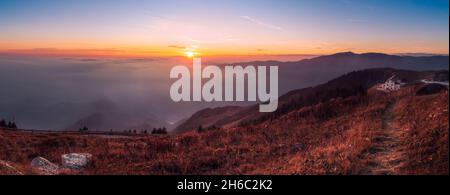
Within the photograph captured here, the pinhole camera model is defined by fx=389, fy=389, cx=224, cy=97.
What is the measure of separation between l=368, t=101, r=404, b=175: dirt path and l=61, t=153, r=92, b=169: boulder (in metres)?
7.17

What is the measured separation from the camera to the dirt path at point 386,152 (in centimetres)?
741

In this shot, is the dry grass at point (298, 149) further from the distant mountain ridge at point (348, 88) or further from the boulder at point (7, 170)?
the distant mountain ridge at point (348, 88)

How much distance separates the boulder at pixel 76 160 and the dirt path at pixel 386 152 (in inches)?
282

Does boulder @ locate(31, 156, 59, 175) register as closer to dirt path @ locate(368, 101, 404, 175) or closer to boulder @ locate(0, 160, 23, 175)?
boulder @ locate(0, 160, 23, 175)

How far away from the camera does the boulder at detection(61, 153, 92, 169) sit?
34.0ft

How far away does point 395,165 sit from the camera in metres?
7.55

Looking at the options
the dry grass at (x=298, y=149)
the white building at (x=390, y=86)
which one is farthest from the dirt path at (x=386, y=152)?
the white building at (x=390, y=86)

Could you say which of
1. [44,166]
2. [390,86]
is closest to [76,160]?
[44,166]

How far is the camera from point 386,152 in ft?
27.8
